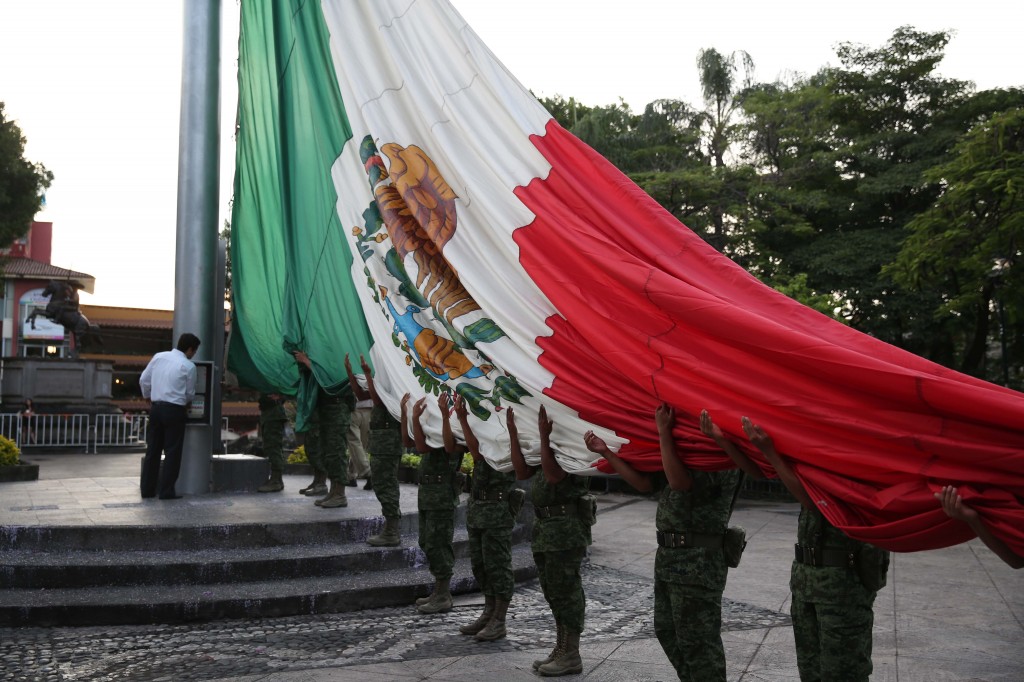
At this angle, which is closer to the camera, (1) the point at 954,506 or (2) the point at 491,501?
(1) the point at 954,506

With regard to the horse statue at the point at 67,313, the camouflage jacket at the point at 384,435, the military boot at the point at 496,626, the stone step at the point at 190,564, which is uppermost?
the horse statue at the point at 67,313

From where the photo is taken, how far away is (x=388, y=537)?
7.45 m

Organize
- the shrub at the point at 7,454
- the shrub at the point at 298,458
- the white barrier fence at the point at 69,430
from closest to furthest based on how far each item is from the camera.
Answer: the shrub at the point at 7,454 → the shrub at the point at 298,458 → the white barrier fence at the point at 69,430

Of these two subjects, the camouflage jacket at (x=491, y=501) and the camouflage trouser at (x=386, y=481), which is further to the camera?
the camouflage trouser at (x=386, y=481)

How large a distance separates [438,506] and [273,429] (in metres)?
4.01

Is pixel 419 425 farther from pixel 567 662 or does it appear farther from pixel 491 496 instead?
pixel 567 662

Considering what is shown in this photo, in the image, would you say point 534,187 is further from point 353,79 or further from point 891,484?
point 891,484

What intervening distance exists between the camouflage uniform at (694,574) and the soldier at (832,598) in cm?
39

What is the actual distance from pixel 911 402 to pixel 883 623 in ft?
15.0

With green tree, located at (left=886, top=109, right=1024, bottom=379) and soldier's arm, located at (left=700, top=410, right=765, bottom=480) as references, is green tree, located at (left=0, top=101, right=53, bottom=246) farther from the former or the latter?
soldier's arm, located at (left=700, top=410, right=765, bottom=480)

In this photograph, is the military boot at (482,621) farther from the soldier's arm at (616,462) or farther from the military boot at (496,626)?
the soldier's arm at (616,462)

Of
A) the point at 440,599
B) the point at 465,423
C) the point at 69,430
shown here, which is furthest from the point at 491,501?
the point at 69,430

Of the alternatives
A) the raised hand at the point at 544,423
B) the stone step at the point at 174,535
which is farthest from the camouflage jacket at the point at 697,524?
the stone step at the point at 174,535

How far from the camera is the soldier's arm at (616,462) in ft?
12.6
